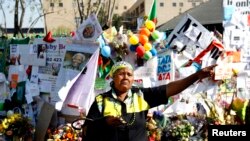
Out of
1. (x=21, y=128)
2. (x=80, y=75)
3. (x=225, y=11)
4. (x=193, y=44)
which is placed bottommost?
(x=21, y=128)

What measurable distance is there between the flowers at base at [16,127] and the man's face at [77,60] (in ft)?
3.63

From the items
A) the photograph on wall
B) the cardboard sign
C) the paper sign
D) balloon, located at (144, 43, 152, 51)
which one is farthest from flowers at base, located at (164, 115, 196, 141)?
the cardboard sign

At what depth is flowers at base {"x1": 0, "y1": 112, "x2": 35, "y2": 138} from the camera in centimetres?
691

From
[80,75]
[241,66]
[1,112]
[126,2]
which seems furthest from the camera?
[126,2]

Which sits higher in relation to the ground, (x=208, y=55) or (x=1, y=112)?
(x=208, y=55)

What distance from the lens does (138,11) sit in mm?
72000

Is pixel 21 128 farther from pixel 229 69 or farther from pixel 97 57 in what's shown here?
pixel 229 69

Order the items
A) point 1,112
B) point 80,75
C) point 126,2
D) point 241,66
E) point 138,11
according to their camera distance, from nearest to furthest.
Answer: point 80,75 < point 241,66 < point 1,112 < point 138,11 < point 126,2

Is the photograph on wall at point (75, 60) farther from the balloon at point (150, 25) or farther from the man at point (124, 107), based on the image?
the man at point (124, 107)

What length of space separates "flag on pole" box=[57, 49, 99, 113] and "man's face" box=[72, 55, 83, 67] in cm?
20

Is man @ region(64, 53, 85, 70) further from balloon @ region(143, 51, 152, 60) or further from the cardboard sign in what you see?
balloon @ region(143, 51, 152, 60)

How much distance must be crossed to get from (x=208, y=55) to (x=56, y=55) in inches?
88.7

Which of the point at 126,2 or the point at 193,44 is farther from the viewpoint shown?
the point at 126,2

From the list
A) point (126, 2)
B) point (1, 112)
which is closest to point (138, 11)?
point (126, 2)
